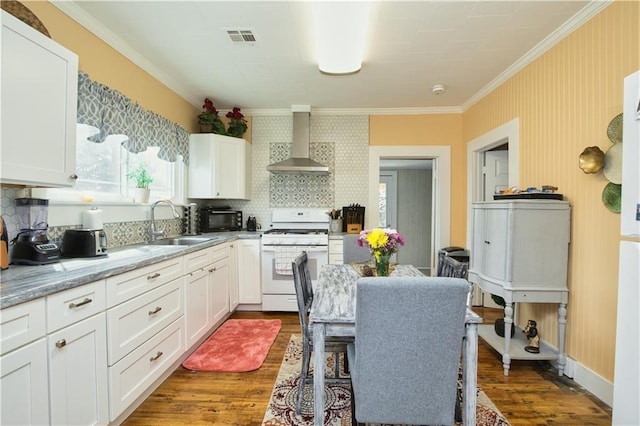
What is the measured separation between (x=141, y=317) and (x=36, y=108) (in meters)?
1.22

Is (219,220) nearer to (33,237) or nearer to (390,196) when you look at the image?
(33,237)

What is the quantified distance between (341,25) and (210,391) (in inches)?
105

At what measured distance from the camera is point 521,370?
7.61ft

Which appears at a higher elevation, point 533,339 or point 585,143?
point 585,143

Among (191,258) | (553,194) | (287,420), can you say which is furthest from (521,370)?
(191,258)

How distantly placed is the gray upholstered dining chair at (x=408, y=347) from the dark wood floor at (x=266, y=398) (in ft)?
3.06

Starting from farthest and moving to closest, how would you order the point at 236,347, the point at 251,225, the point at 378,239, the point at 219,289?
the point at 251,225, the point at 219,289, the point at 236,347, the point at 378,239

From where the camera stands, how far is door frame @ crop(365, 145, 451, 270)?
405 centimetres

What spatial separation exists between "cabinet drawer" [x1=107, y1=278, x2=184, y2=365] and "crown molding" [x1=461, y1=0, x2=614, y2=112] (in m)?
3.35

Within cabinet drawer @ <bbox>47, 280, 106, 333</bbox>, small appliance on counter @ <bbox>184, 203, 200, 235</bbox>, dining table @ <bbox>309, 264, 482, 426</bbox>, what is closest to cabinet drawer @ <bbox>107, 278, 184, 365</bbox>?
cabinet drawer @ <bbox>47, 280, 106, 333</bbox>

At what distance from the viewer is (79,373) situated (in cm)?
136

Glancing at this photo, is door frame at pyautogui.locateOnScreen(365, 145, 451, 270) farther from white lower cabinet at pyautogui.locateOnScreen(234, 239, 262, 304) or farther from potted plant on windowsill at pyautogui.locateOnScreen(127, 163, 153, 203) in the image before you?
potted plant on windowsill at pyautogui.locateOnScreen(127, 163, 153, 203)

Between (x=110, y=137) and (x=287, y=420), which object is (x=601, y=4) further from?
(x=110, y=137)

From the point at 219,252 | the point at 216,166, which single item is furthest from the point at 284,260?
the point at 216,166
